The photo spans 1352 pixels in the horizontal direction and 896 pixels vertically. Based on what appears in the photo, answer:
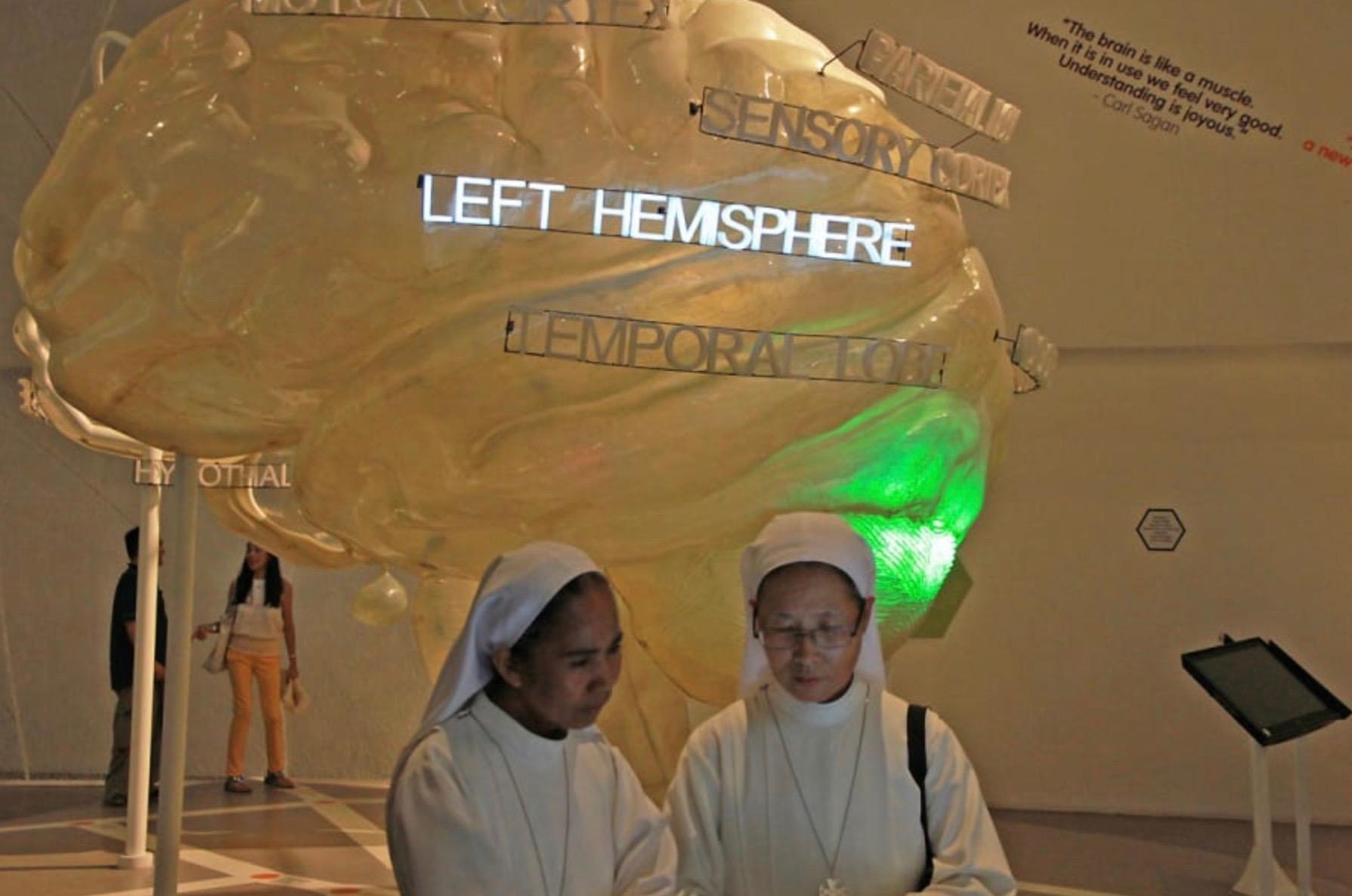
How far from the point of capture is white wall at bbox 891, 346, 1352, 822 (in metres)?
7.82

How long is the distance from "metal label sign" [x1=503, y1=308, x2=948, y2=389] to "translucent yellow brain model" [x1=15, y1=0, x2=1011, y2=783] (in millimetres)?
42

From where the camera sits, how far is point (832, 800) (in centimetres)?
251

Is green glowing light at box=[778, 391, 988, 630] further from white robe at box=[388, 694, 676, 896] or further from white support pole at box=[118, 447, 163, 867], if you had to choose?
white support pole at box=[118, 447, 163, 867]

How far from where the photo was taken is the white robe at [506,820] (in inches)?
86.4

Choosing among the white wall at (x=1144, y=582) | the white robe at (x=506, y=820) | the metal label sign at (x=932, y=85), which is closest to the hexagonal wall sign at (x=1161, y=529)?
the white wall at (x=1144, y=582)

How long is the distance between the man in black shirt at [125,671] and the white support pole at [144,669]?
838 mm

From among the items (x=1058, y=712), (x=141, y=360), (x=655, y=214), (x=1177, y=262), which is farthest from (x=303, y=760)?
(x=655, y=214)

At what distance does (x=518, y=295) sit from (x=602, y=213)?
0.21 m

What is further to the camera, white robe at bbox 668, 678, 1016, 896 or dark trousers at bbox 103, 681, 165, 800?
dark trousers at bbox 103, 681, 165, 800

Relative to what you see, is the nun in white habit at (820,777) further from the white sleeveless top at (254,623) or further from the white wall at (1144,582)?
the white wall at (1144,582)

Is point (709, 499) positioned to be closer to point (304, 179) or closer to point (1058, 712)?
point (304, 179)

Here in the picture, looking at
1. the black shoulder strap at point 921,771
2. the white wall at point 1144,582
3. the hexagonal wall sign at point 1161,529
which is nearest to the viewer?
the black shoulder strap at point 921,771

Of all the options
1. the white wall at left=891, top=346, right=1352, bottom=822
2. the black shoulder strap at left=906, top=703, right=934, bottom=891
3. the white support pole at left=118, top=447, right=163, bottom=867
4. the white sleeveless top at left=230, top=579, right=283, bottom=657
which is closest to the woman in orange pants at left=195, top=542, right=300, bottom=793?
the white sleeveless top at left=230, top=579, right=283, bottom=657

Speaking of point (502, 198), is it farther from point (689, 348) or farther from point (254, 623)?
point (254, 623)
